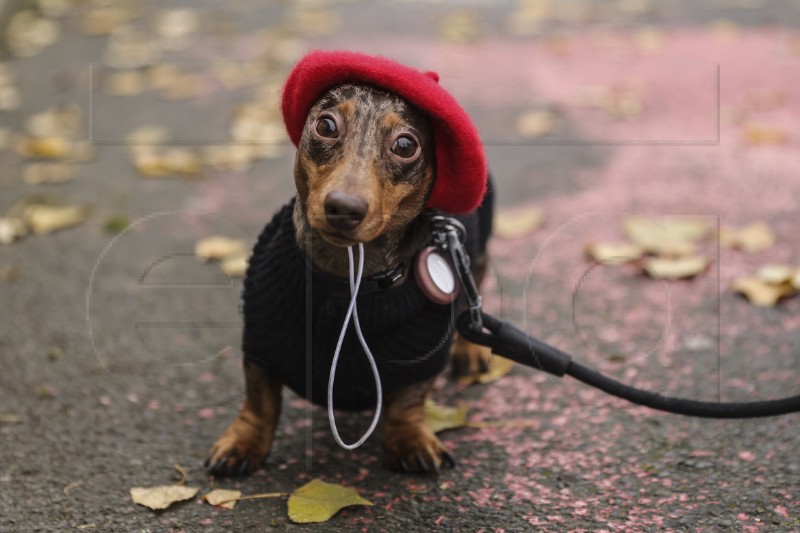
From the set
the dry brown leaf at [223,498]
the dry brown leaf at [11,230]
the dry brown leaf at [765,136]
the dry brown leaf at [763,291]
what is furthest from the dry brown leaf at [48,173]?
the dry brown leaf at [765,136]

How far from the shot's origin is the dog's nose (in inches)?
72.7

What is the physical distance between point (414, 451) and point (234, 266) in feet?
4.56

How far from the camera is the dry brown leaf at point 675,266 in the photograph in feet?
11.3

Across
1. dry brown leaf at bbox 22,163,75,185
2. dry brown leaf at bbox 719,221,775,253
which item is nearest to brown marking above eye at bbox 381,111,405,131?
dry brown leaf at bbox 719,221,775,253

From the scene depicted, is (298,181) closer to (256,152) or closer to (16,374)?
(16,374)

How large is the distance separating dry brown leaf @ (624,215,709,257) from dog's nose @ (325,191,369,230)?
78.9 inches

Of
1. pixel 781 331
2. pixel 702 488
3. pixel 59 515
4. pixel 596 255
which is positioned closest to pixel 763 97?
pixel 596 255

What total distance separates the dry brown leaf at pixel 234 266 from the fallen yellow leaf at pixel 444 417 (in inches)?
42.2

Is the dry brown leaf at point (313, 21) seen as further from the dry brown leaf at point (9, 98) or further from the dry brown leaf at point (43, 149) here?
the dry brown leaf at point (43, 149)

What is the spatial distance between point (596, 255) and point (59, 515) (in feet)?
7.24

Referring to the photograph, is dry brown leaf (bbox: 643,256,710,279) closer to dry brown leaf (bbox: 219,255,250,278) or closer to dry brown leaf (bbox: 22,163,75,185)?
dry brown leaf (bbox: 219,255,250,278)

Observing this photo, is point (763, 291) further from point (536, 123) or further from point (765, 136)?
point (536, 123)

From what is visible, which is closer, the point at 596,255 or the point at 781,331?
the point at 781,331

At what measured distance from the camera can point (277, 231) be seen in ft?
7.72
